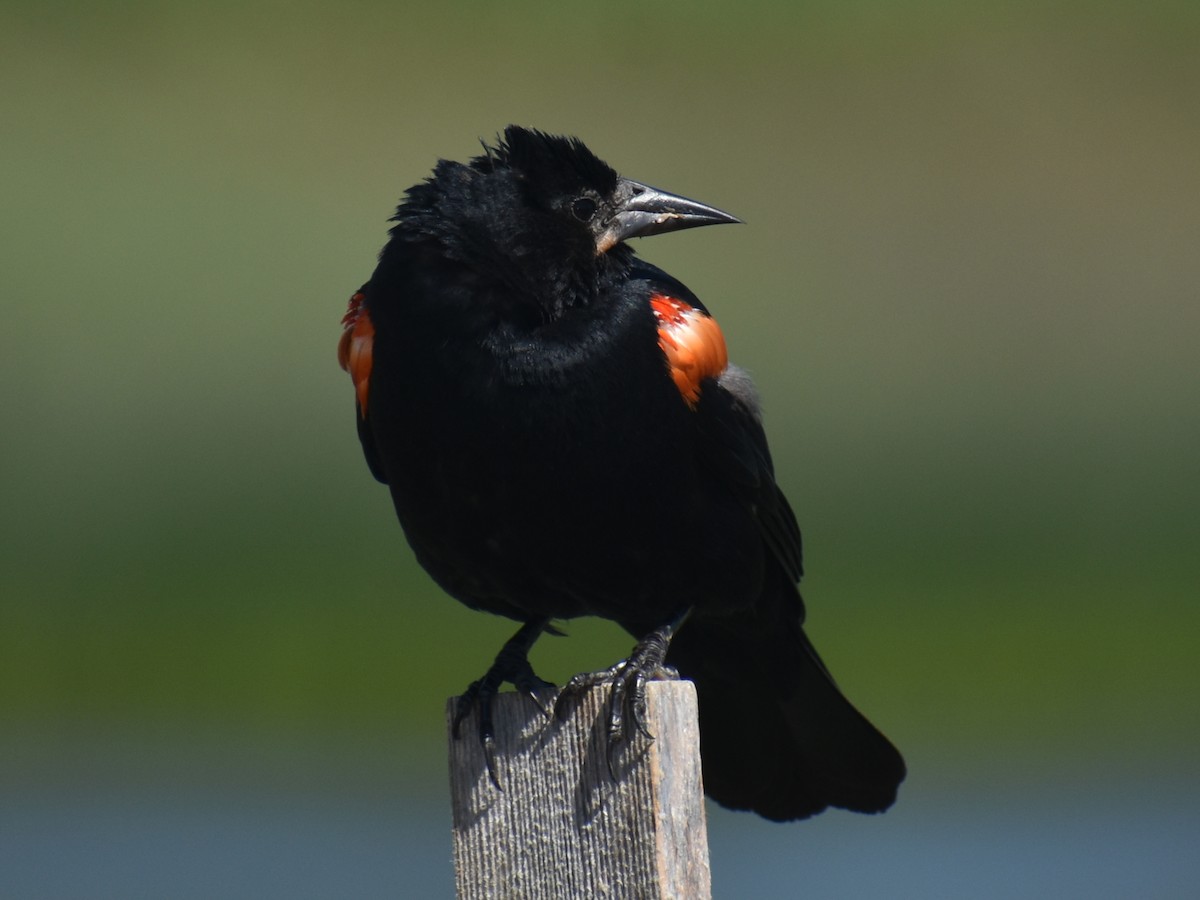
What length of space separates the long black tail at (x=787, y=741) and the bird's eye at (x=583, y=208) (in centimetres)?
96

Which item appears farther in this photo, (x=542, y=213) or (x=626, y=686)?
(x=542, y=213)

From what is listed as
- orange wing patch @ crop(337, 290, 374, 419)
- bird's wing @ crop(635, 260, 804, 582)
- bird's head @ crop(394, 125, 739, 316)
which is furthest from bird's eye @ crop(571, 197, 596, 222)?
orange wing patch @ crop(337, 290, 374, 419)

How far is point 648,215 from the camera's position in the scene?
392 centimetres

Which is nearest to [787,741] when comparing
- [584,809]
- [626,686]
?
[626,686]

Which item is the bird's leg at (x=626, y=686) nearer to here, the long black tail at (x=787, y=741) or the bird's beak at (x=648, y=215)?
the long black tail at (x=787, y=741)

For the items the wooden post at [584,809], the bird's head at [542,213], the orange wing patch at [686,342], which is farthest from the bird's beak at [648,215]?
the wooden post at [584,809]

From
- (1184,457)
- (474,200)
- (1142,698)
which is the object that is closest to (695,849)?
(474,200)

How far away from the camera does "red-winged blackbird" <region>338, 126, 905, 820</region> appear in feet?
11.6

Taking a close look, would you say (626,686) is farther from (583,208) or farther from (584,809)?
(583,208)

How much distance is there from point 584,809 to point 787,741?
5.06 ft

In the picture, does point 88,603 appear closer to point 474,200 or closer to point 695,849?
point 474,200

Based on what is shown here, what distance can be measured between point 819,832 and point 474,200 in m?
4.75

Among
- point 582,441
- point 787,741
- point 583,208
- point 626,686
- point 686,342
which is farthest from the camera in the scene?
point 787,741

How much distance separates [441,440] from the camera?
354 cm
